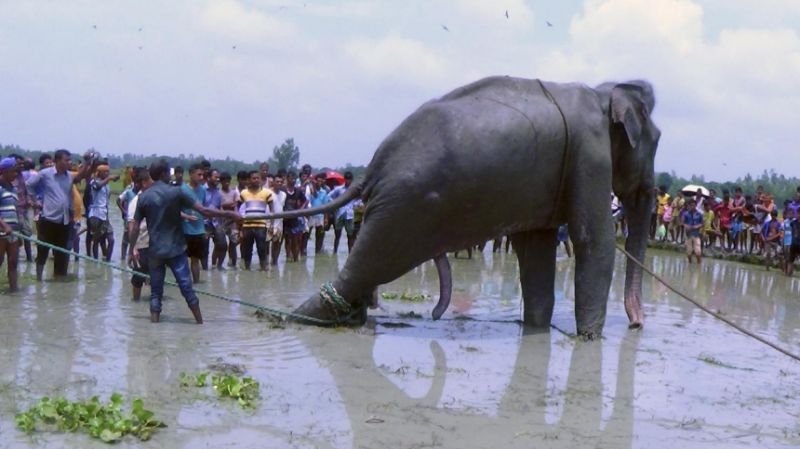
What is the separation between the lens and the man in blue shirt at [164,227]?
944 cm

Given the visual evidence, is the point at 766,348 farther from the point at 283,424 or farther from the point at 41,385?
the point at 41,385

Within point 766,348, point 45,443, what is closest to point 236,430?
point 45,443

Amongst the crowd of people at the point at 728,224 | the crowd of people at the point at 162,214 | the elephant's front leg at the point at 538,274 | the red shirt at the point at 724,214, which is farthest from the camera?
the red shirt at the point at 724,214

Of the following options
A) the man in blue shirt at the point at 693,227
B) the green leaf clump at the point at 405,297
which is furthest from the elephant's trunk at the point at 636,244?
the man in blue shirt at the point at 693,227

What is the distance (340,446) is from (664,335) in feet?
18.7

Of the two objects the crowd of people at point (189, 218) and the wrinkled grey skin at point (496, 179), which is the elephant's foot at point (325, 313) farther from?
the crowd of people at point (189, 218)

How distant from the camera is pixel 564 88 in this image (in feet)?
32.9

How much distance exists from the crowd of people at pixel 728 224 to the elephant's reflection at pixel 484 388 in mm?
10752

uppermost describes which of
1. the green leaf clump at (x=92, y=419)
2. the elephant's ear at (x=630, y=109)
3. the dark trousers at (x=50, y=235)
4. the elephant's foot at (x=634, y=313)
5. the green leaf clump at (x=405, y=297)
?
the elephant's ear at (x=630, y=109)

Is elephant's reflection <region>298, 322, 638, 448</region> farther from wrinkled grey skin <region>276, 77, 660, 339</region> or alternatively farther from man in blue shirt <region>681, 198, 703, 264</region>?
man in blue shirt <region>681, 198, 703, 264</region>

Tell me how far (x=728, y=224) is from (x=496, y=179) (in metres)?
15.6

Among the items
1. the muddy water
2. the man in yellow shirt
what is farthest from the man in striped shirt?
the man in yellow shirt

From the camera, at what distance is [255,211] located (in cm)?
1506

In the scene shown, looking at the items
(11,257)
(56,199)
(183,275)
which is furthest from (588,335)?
(56,199)
